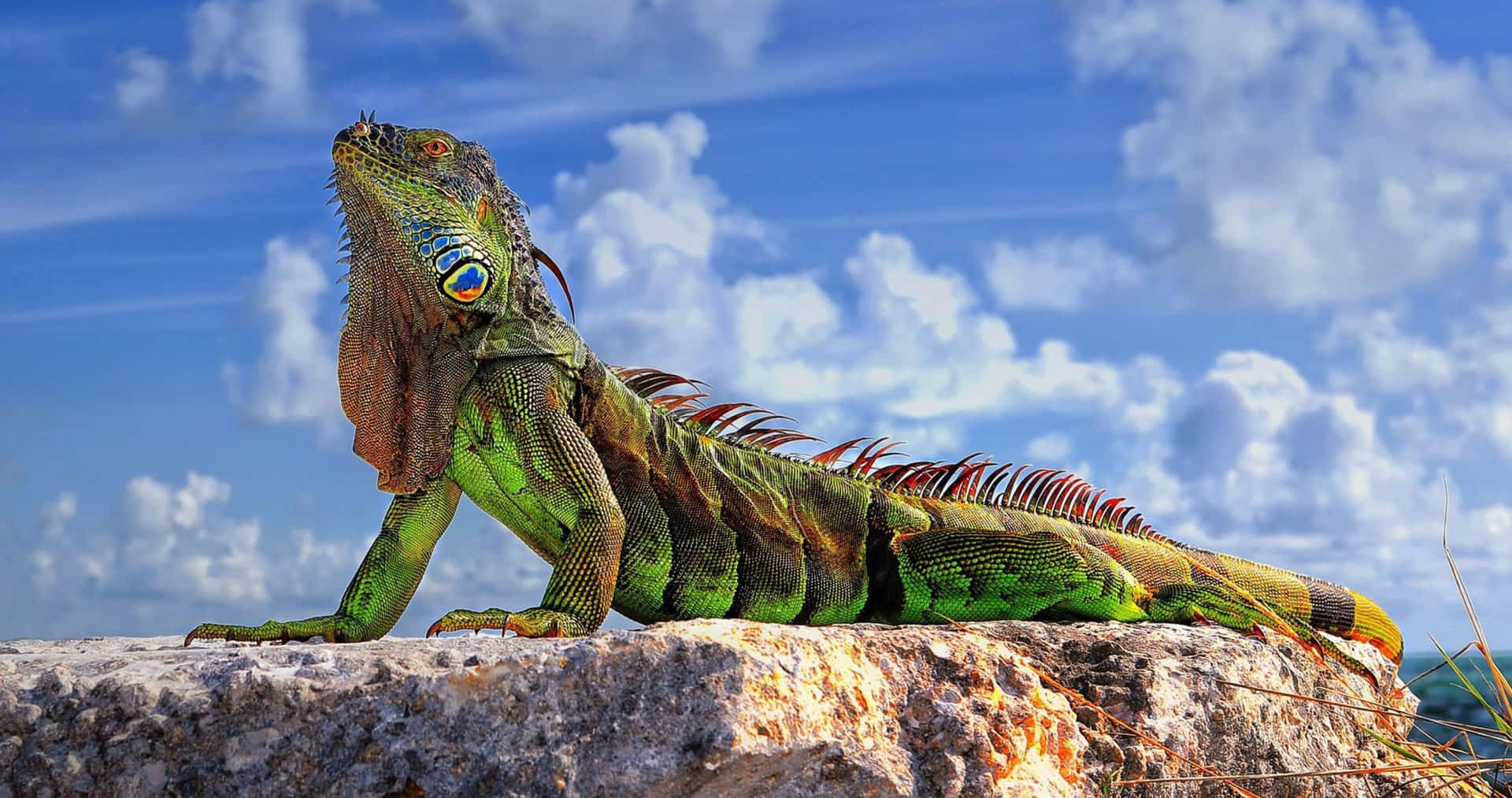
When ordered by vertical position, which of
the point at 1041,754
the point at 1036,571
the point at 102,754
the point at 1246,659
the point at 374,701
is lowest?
the point at 102,754

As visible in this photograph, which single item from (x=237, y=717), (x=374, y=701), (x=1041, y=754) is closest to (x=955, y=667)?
(x=1041, y=754)

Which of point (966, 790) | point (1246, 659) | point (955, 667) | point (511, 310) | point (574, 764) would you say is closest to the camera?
point (574, 764)

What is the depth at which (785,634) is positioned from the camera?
15.0ft

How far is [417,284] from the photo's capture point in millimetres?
6980

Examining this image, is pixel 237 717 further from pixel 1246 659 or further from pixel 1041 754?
pixel 1246 659

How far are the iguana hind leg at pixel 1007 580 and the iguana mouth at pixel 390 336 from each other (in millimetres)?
2833

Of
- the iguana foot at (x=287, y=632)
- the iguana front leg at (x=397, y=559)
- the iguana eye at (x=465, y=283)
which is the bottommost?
the iguana foot at (x=287, y=632)

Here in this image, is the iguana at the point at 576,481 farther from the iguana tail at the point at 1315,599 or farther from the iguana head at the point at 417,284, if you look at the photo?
the iguana tail at the point at 1315,599

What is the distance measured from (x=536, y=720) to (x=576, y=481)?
2604mm

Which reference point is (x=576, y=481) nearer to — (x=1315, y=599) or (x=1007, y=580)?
(x=1007, y=580)

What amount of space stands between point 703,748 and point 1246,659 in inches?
142

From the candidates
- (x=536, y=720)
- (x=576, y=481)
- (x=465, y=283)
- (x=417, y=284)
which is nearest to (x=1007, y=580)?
(x=576, y=481)

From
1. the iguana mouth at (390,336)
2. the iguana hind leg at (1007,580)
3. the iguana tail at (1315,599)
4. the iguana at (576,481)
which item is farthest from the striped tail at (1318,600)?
the iguana mouth at (390,336)

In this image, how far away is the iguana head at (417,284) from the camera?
6957 mm
